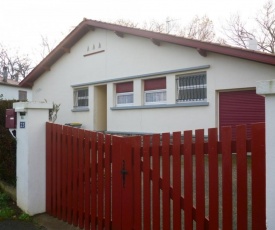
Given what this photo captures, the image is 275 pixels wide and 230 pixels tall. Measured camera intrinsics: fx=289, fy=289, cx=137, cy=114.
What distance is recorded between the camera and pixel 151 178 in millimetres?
3191

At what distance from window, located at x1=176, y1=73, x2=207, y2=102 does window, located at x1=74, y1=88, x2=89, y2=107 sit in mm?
6119

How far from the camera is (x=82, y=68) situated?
1550cm

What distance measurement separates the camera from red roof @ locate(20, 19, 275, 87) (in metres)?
8.50

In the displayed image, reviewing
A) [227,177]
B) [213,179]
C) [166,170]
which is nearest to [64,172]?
[166,170]

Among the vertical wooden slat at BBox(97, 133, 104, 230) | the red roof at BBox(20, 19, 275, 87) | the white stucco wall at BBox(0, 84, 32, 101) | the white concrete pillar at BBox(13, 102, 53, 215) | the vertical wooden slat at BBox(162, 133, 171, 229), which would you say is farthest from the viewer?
the white stucco wall at BBox(0, 84, 32, 101)

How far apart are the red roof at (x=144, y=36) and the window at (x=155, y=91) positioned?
5.30 ft

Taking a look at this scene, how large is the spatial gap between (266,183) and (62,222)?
10.5 ft

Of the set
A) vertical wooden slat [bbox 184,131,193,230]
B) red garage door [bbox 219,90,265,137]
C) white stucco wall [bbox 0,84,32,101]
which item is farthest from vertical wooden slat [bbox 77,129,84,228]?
white stucco wall [bbox 0,84,32,101]

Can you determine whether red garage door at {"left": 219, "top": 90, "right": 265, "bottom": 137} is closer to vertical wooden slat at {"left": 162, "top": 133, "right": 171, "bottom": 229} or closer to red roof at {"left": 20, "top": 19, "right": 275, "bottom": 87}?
red roof at {"left": 20, "top": 19, "right": 275, "bottom": 87}

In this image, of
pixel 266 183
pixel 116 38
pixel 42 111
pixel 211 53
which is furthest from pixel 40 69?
pixel 266 183

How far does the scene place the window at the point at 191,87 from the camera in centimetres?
1047

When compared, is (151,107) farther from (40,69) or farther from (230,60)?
(40,69)

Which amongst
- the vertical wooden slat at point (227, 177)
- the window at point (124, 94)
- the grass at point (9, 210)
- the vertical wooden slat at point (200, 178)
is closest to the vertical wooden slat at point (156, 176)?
the vertical wooden slat at point (200, 178)

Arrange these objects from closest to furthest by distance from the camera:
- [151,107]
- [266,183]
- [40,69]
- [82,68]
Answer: [266,183]
[151,107]
[82,68]
[40,69]
